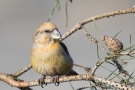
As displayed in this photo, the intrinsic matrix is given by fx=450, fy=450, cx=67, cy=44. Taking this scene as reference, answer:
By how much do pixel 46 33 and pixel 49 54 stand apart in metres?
0.22

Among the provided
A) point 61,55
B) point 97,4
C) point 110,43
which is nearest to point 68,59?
point 61,55

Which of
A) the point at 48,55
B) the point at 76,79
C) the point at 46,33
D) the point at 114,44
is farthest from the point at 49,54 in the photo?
the point at 114,44

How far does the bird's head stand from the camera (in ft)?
13.9

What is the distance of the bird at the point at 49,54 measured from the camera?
13.9 ft

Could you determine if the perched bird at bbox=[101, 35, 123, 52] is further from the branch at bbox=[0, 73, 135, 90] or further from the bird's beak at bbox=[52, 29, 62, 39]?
the bird's beak at bbox=[52, 29, 62, 39]

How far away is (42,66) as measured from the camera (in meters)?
4.22

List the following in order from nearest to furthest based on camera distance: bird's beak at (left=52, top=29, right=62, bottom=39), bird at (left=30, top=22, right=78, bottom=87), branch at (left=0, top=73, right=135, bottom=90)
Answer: branch at (left=0, top=73, right=135, bottom=90) → bird's beak at (left=52, top=29, right=62, bottom=39) → bird at (left=30, top=22, right=78, bottom=87)

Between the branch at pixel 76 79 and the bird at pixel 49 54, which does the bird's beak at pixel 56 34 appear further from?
the branch at pixel 76 79

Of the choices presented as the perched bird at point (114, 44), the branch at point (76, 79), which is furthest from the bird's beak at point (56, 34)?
the perched bird at point (114, 44)

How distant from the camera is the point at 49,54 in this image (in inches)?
170

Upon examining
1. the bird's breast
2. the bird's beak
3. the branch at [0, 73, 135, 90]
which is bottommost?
the branch at [0, 73, 135, 90]

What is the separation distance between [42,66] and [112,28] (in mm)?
7555

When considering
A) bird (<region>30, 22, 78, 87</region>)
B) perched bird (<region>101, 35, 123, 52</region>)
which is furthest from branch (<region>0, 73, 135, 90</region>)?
bird (<region>30, 22, 78, 87</region>)

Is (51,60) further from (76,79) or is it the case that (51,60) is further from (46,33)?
(76,79)
